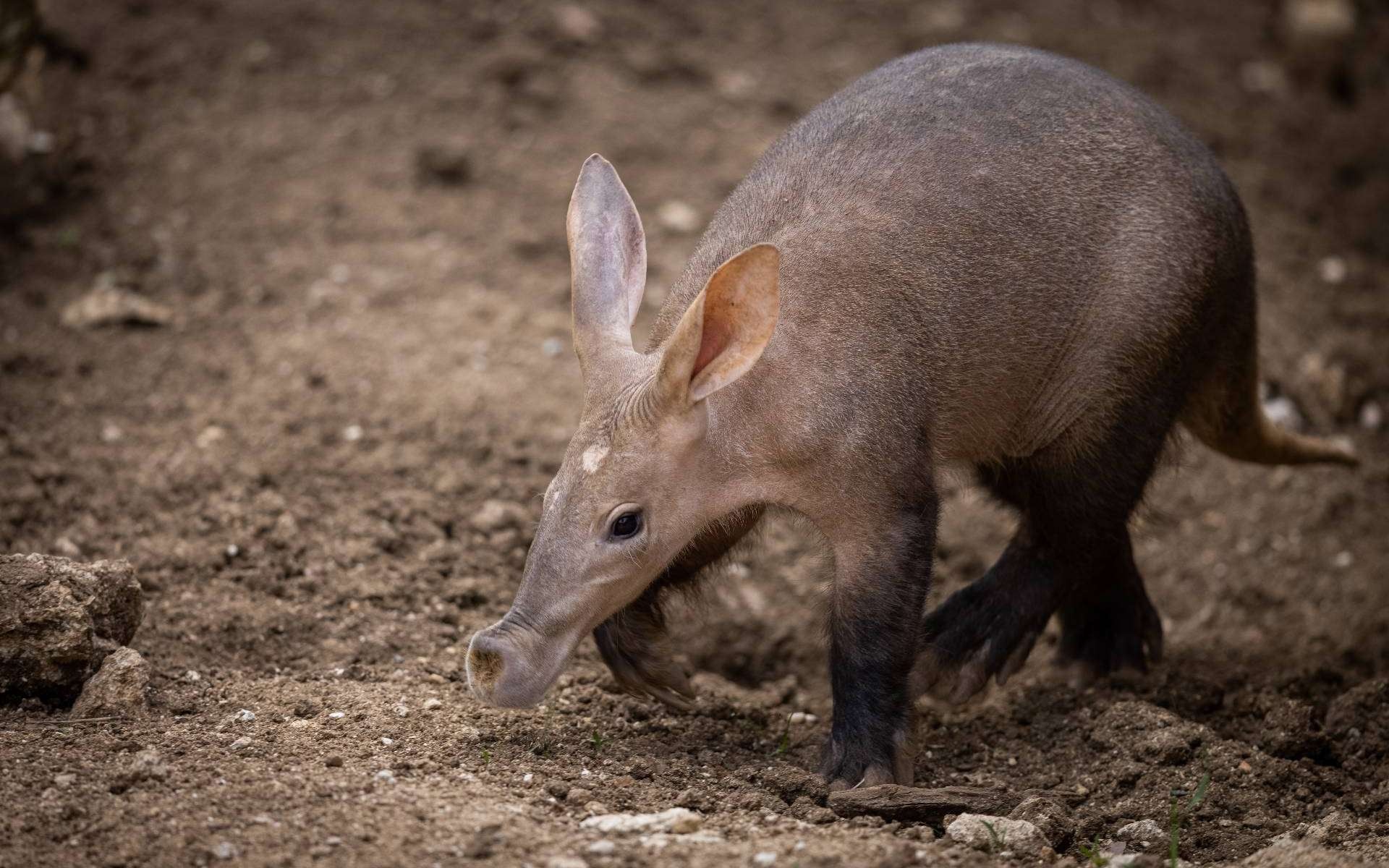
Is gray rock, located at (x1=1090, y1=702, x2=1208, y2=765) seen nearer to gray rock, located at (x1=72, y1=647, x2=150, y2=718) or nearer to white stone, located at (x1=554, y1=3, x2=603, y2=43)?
gray rock, located at (x1=72, y1=647, x2=150, y2=718)

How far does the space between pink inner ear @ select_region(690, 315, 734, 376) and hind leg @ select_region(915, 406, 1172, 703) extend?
1492 mm

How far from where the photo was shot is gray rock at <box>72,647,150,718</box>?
405 centimetres

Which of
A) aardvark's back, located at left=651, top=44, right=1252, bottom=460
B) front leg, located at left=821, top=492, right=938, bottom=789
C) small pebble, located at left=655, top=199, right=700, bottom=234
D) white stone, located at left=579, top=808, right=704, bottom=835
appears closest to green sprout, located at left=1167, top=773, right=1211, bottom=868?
front leg, located at left=821, top=492, right=938, bottom=789

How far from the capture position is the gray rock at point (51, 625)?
13.3 ft

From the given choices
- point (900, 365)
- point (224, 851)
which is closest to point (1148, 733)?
point (900, 365)

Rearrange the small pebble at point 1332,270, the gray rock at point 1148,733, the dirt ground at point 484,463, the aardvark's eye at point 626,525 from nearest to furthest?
the dirt ground at point 484,463
the aardvark's eye at point 626,525
the gray rock at point 1148,733
the small pebble at point 1332,270

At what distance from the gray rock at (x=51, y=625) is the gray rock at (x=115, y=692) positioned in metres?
0.08

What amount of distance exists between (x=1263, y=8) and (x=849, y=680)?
8.12m

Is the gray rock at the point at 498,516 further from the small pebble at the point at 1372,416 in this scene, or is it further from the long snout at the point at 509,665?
the small pebble at the point at 1372,416

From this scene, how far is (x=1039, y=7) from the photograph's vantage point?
387 inches

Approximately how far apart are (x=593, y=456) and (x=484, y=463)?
2.19 meters

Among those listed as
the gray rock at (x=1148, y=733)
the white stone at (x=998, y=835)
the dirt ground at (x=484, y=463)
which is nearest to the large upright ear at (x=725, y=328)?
the dirt ground at (x=484, y=463)

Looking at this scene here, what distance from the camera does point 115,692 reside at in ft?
13.3

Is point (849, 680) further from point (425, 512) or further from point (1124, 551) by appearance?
point (425, 512)
